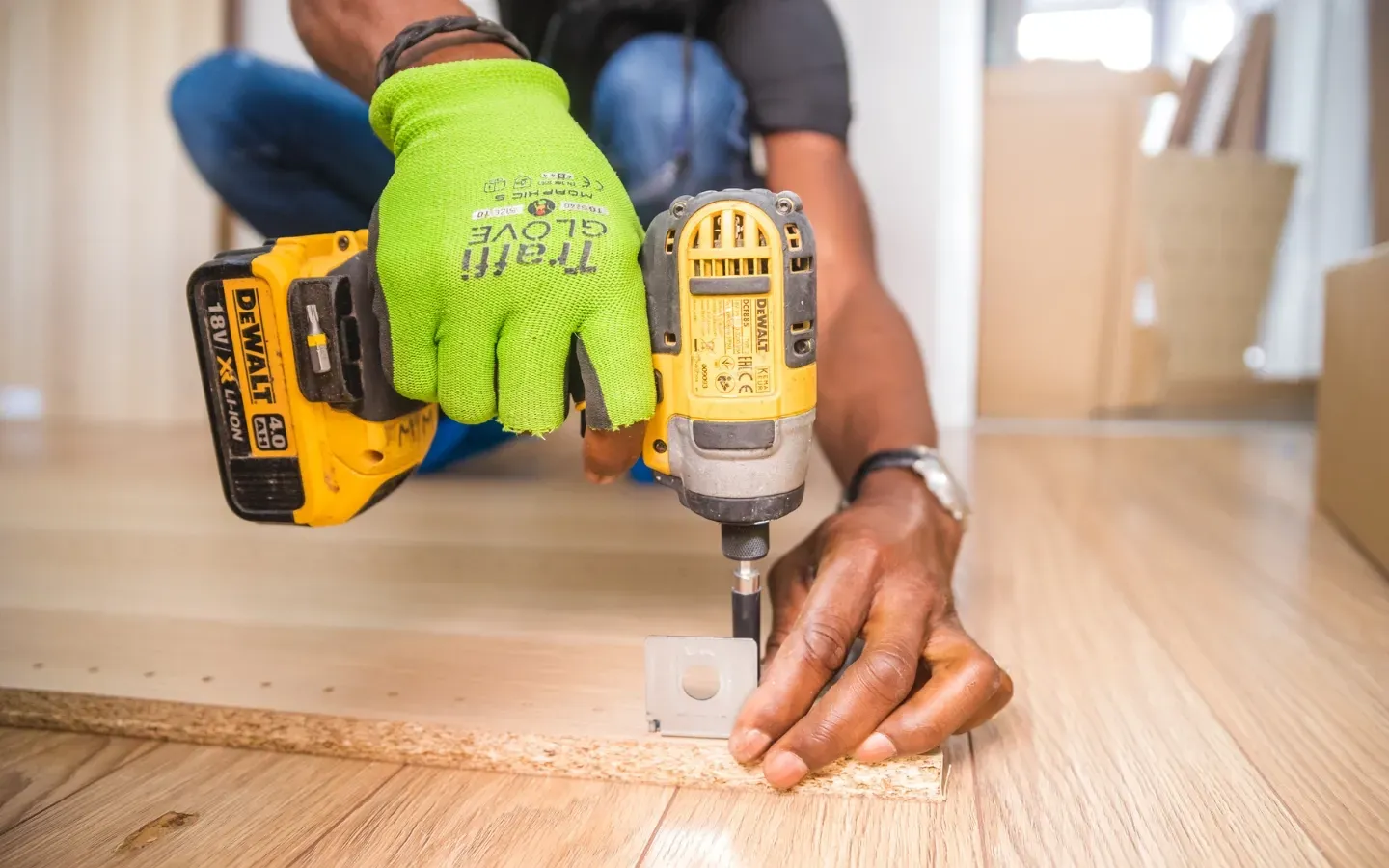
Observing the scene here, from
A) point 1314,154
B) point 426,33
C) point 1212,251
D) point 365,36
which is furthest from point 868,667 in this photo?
point 1314,154

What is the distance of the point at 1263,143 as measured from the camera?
3.22 meters

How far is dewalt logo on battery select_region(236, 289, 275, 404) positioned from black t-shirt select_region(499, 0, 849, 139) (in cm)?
79

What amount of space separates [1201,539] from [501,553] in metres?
1.14

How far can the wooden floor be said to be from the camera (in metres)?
0.68

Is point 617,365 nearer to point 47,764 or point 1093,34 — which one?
point 47,764

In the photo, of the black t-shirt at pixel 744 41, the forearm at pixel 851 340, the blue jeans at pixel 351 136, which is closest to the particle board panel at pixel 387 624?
the forearm at pixel 851 340

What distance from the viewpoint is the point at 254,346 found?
81 centimetres

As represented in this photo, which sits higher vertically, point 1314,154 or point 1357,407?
point 1314,154

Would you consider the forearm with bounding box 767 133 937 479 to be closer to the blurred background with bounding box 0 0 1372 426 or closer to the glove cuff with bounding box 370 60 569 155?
the glove cuff with bounding box 370 60 569 155

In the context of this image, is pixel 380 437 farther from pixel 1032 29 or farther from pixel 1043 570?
pixel 1032 29

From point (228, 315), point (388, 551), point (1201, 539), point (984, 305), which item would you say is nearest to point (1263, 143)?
point (984, 305)

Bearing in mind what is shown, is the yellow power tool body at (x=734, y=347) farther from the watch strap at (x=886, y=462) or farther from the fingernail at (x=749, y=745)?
the watch strap at (x=886, y=462)

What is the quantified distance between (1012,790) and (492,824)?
42 cm

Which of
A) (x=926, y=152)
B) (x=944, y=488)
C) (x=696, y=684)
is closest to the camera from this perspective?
(x=696, y=684)
